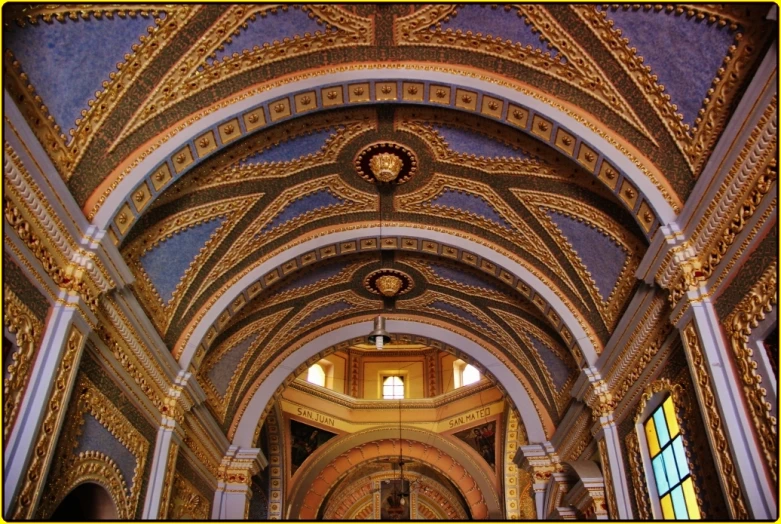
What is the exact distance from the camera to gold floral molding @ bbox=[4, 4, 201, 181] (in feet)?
16.5

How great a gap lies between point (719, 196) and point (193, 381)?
6680 millimetres

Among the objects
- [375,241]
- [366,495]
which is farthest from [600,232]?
[366,495]

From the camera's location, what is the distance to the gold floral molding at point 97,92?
5.02 meters

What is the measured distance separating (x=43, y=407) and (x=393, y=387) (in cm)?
1452

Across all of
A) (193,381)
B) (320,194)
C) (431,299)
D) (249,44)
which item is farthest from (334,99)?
(431,299)

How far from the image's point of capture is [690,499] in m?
5.92

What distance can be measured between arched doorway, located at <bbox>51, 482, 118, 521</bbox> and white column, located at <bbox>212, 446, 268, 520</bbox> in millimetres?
3939

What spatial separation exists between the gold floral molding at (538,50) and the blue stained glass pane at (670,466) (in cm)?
321

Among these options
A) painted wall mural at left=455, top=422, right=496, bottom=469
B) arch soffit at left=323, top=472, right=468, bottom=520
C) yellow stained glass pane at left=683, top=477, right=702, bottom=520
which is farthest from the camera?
arch soffit at left=323, top=472, right=468, bottom=520

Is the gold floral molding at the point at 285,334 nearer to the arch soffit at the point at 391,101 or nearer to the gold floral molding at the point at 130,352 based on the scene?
the gold floral molding at the point at 130,352

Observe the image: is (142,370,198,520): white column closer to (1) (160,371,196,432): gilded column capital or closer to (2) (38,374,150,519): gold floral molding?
(1) (160,371,196,432): gilded column capital

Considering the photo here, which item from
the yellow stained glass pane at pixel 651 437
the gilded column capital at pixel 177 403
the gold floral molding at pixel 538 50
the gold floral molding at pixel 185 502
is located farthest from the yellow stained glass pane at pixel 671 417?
the gold floral molding at pixel 185 502

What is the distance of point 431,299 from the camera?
449 inches

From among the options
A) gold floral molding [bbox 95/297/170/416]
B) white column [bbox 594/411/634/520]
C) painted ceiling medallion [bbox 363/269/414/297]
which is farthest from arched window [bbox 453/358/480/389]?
Answer: gold floral molding [bbox 95/297/170/416]
